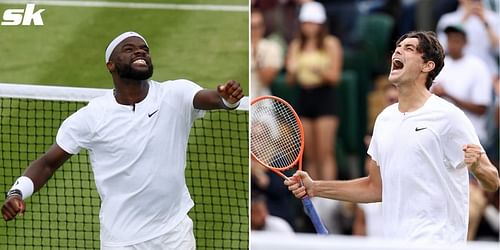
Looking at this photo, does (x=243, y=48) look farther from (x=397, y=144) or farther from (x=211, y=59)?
(x=397, y=144)

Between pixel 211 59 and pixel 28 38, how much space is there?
3.63ft

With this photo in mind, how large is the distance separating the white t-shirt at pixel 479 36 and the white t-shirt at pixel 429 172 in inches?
100

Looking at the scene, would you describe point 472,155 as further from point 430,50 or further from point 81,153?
point 81,153

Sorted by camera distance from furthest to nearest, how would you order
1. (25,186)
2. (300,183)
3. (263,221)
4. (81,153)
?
(263,221), (81,153), (25,186), (300,183)

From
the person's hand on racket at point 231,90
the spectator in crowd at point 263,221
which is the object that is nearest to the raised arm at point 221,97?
the person's hand on racket at point 231,90

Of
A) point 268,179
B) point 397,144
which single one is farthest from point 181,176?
point 268,179

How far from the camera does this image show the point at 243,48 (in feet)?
27.9

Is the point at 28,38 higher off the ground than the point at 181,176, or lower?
higher

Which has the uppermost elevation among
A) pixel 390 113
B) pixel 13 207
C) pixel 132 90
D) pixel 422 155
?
pixel 132 90

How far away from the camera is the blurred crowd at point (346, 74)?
7781 millimetres

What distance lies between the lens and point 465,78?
763 cm

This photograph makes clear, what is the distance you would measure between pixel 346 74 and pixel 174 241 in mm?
2943

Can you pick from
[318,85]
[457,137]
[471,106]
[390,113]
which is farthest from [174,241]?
[318,85]

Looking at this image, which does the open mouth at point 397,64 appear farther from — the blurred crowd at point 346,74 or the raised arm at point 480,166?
the blurred crowd at point 346,74
